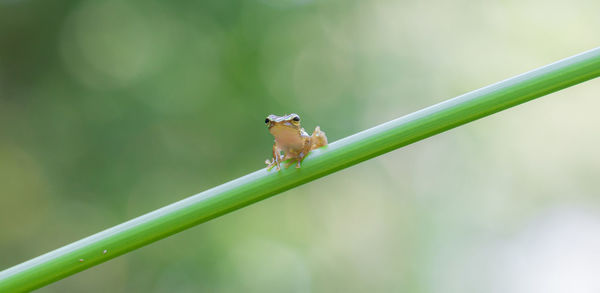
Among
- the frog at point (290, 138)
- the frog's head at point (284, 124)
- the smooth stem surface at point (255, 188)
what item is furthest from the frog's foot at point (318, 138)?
the smooth stem surface at point (255, 188)

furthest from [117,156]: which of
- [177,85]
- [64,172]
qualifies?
[177,85]

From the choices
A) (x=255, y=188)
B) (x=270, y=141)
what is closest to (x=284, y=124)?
(x=255, y=188)

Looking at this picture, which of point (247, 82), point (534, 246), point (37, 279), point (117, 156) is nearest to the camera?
point (37, 279)

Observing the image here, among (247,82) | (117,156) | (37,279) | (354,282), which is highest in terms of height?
(247,82)

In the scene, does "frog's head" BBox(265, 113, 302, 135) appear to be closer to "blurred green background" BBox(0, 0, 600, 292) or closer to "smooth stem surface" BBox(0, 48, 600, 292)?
"smooth stem surface" BBox(0, 48, 600, 292)

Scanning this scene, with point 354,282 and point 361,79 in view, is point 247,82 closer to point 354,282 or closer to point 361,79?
point 361,79

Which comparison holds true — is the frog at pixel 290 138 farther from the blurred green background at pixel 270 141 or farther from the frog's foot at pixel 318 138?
the blurred green background at pixel 270 141

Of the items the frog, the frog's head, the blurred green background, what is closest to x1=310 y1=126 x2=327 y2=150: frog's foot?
the frog
